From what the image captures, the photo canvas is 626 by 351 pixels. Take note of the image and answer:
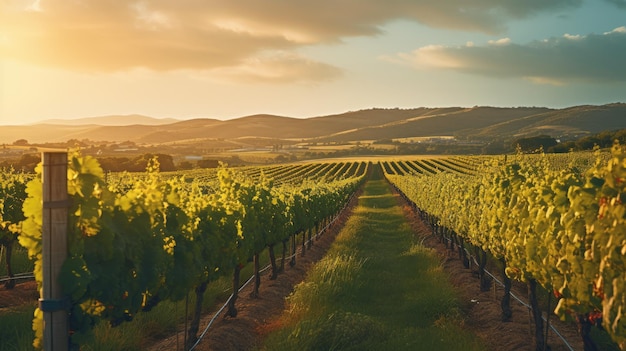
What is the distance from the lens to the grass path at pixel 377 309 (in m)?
9.43

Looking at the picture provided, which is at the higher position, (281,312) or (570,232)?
(570,232)

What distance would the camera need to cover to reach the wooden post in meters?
5.11

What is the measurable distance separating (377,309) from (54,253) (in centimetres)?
855

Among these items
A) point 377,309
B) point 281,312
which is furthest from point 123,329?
point 377,309

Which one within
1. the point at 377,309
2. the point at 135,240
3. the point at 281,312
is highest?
the point at 135,240

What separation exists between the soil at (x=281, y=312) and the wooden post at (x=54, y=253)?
3515 millimetres

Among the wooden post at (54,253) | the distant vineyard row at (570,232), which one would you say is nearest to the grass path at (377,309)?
the distant vineyard row at (570,232)

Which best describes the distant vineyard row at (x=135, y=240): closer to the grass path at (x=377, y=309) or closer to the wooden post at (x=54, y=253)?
the wooden post at (x=54, y=253)

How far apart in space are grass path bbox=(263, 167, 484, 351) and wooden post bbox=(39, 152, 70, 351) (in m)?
4.42

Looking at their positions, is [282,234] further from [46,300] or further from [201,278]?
[46,300]

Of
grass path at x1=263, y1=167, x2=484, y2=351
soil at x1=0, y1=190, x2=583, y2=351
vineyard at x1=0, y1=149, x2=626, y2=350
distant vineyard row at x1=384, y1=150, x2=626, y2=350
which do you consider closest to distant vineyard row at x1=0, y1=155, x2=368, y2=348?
vineyard at x1=0, y1=149, x2=626, y2=350

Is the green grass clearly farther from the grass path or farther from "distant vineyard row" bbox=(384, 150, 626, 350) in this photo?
"distant vineyard row" bbox=(384, 150, 626, 350)

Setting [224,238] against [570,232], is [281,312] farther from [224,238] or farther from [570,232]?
[570,232]

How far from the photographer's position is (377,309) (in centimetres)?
1257
